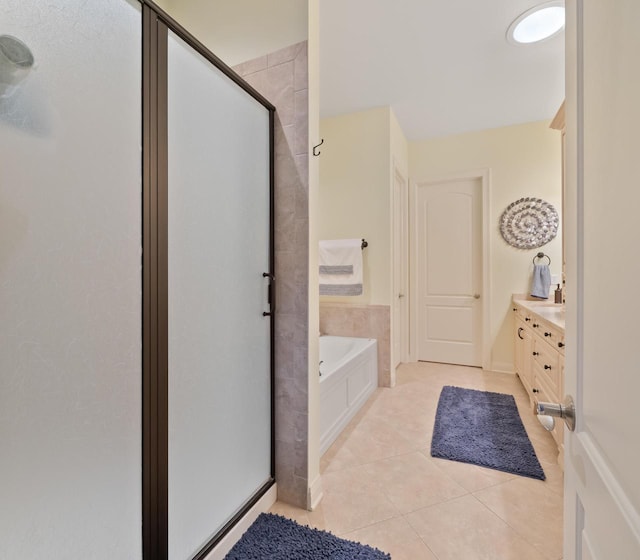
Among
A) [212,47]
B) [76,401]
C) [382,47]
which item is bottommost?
[76,401]

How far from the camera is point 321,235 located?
3.65m

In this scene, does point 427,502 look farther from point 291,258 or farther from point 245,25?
point 245,25

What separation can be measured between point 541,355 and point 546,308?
649 millimetres

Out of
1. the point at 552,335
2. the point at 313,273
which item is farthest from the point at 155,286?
the point at 552,335

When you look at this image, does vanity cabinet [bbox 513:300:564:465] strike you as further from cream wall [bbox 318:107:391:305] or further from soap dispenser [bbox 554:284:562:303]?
cream wall [bbox 318:107:391:305]

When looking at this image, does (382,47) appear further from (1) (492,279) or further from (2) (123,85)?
(1) (492,279)

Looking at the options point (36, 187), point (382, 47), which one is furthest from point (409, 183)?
point (36, 187)

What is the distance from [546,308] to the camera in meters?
2.87

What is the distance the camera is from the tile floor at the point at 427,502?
4.68 ft

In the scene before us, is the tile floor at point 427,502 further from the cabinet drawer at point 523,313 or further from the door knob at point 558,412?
the door knob at point 558,412

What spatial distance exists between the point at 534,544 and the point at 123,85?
228cm

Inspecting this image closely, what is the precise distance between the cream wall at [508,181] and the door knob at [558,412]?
3.43 meters

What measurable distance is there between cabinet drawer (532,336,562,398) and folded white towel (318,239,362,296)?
1.53m

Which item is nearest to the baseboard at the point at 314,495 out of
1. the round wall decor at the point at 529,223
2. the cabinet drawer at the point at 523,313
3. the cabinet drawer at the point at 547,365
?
the cabinet drawer at the point at 547,365
